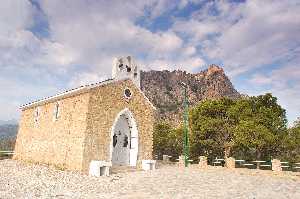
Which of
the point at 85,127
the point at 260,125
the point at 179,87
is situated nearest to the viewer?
the point at 85,127

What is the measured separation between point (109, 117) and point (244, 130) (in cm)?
1782

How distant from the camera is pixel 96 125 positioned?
18.8 metres

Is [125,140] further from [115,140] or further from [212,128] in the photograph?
[212,128]

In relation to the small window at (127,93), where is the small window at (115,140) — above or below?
below

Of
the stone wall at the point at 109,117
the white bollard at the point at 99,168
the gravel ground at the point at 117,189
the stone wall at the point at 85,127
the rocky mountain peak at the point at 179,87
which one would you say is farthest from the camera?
the rocky mountain peak at the point at 179,87

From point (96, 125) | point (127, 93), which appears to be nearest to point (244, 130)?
point (127, 93)

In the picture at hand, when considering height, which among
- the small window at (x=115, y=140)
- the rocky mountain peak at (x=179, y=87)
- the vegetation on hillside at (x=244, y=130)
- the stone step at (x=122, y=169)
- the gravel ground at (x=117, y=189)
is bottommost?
the gravel ground at (x=117, y=189)

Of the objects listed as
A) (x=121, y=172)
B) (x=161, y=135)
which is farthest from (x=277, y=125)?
(x=121, y=172)

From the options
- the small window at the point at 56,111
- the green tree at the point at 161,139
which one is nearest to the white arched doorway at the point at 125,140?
the small window at the point at 56,111

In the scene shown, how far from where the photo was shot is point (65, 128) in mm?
20078

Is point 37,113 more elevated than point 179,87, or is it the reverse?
point 179,87

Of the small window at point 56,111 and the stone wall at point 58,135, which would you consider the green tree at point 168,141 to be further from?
the small window at point 56,111

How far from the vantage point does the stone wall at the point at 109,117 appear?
18484 millimetres

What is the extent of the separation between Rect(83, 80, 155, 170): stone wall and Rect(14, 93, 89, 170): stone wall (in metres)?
0.51
